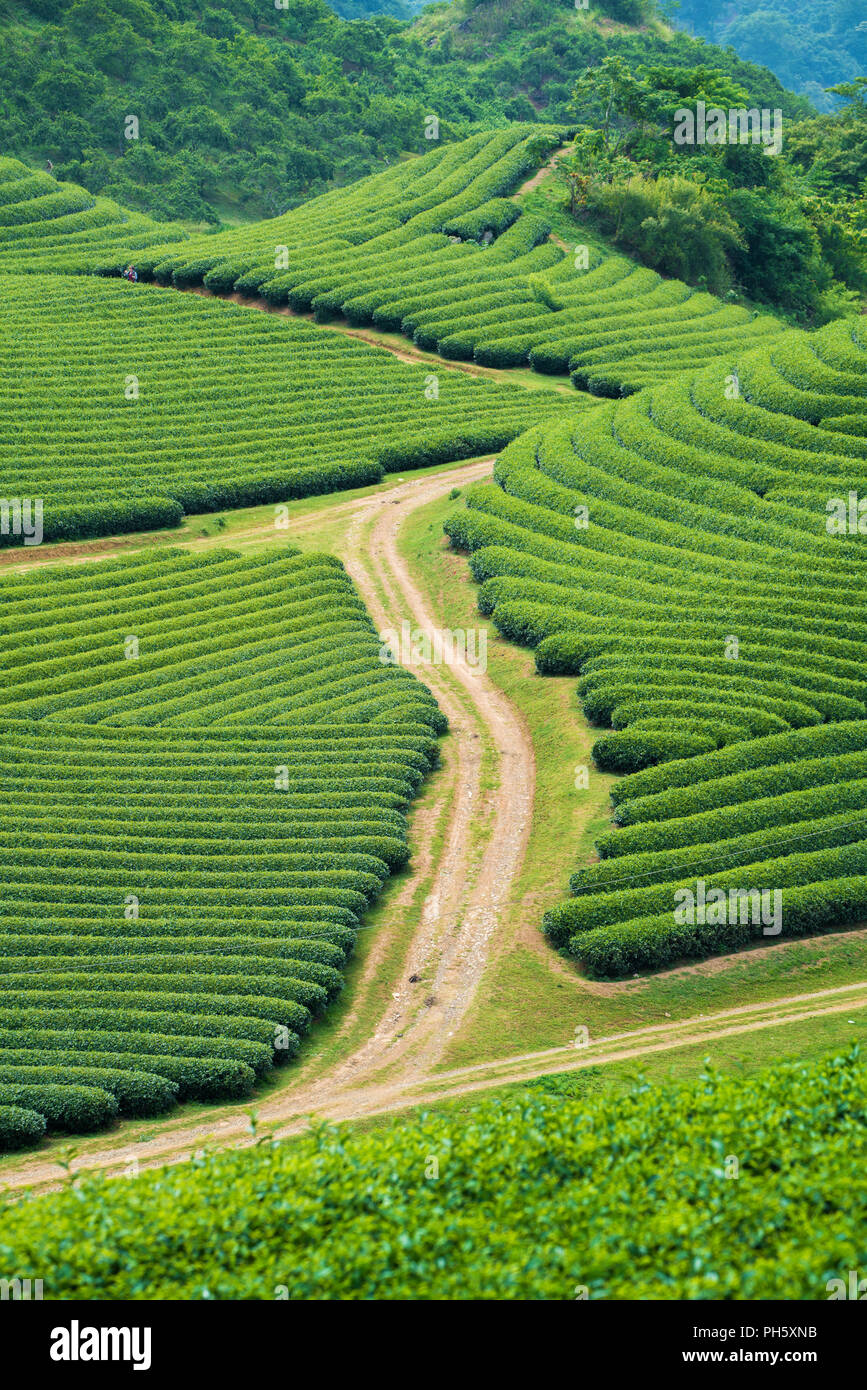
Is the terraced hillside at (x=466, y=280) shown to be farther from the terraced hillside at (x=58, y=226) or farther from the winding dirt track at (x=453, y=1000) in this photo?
the winding dirt track at (x=453, y=1000)

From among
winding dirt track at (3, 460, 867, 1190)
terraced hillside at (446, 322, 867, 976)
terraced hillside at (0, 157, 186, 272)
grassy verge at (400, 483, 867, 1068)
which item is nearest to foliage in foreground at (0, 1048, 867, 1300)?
winding dirt track at (3, 460, 867, 1190)

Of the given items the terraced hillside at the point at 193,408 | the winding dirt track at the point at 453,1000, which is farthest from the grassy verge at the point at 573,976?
the terraced hillside at the point at 193,408

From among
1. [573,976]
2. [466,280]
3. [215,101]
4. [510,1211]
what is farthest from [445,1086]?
[215,101]

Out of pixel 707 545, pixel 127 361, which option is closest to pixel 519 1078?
pixel 707 545

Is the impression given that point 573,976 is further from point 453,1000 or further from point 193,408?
point 193,408

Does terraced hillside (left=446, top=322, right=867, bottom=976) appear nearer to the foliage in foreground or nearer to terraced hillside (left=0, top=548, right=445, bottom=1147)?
terraced hillside (left=0, top=548, right=445, bottom=1147)

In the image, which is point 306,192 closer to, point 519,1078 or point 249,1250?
point 519,1078

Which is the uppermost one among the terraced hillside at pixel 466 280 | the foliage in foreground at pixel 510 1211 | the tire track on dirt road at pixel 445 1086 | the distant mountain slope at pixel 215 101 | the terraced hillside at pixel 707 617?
the distant mountain slope at pixel 215 101
